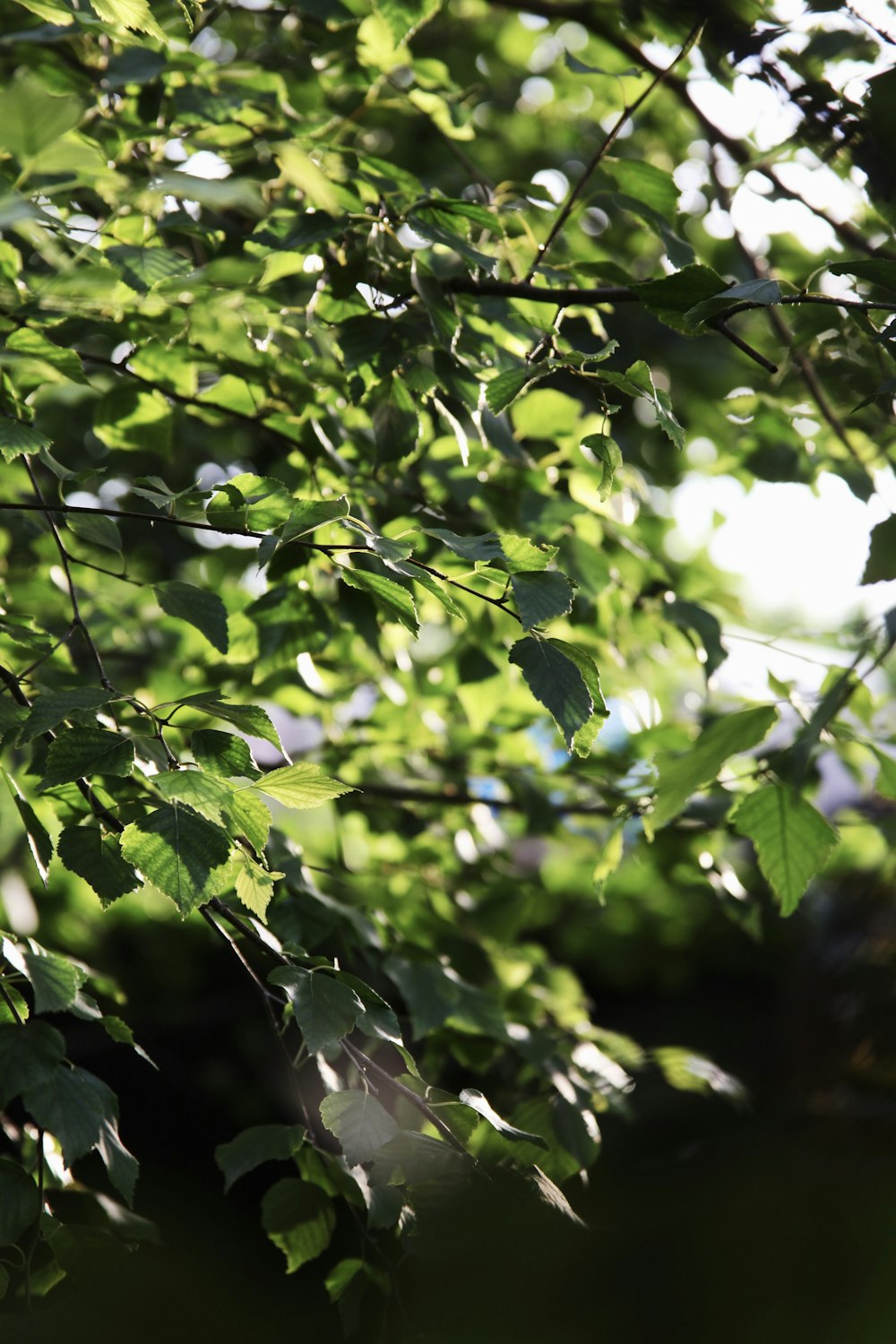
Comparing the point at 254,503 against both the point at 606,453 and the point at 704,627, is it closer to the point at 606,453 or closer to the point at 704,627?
the point at 606,453

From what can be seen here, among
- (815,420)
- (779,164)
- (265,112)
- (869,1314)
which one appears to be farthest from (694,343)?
(869,1314)

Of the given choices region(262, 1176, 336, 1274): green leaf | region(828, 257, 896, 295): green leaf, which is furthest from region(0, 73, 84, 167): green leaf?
region(262, 1176, 336, 1274): green leaf

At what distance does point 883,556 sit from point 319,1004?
74 cm

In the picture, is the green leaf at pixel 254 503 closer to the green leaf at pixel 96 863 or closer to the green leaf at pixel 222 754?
the green leaf at pixel 222 754

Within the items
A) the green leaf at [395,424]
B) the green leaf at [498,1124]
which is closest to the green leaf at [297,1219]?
the green leaf at [498,1124]

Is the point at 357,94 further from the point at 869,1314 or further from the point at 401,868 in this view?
the point at 869,1314

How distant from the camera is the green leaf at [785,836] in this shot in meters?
1.12

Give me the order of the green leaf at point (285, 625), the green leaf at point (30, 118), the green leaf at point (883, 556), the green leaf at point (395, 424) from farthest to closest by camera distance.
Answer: the green leaf at point (285, 625), the green leaf at point (395, 424), the green leaf at point (883, 556), the green leaf at point (30, 118)

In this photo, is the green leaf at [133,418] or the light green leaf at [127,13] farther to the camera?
the green leaf at [133,418]

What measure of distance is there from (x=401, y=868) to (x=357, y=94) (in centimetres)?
142

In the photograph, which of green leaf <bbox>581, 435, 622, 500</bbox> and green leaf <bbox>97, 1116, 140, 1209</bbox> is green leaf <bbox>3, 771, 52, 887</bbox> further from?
green leaf <bbox>581, 435, 622, 500</bbox>

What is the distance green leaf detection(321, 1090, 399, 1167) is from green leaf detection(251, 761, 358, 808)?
272mm

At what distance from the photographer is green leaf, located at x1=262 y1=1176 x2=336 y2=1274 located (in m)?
1.08

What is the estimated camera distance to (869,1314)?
66cm
